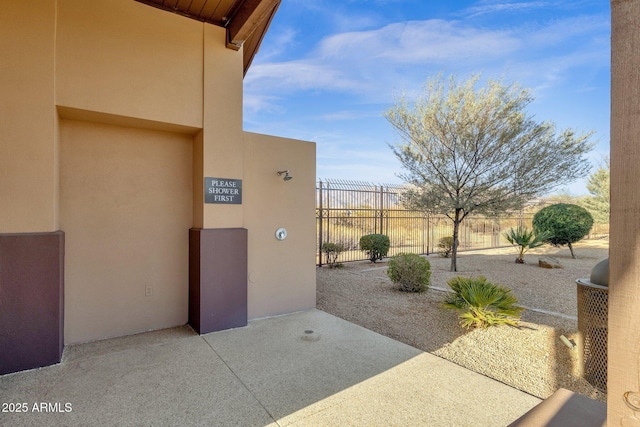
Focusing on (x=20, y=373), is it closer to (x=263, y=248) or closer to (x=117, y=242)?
(x=117, y=242)

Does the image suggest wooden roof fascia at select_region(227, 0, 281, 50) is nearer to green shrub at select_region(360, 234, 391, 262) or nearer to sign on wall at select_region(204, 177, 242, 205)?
sign on wall at select_region(204, 177, 242, 205)

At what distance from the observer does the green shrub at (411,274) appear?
636 centimetres

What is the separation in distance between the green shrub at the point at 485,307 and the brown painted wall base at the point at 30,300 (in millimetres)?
5079

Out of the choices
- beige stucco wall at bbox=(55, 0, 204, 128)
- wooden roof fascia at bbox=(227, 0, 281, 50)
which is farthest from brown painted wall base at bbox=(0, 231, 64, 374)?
wooden roof fascia at bbox=(227, 0, 281, 50)

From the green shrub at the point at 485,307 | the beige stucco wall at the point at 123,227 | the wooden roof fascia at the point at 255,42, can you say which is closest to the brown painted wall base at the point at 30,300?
the beige stucco wall at the point at 123,227

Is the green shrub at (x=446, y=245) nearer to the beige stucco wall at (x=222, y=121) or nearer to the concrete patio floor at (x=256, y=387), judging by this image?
the concrete patio floor at (x=256, y=387)

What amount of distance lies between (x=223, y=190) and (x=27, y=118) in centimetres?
218

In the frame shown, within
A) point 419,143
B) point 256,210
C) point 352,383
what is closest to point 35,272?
point 256,210

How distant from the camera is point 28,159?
3.26 m

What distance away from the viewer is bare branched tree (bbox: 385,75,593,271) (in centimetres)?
789

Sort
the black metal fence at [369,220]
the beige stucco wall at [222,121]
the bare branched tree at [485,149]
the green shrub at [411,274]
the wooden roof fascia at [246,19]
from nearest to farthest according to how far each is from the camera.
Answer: the wooden roof fascia at [246,19], the beige stucco wall at [222,121], the green shrub at [411,274], the bare branched tree at [485,149], the black metal fence at [369,220]

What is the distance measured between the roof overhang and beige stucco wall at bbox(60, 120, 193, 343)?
1654 mm

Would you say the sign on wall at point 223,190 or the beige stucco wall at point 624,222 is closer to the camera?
the beige stucco wall at point 624,222

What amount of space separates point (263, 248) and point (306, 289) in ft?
3.65
